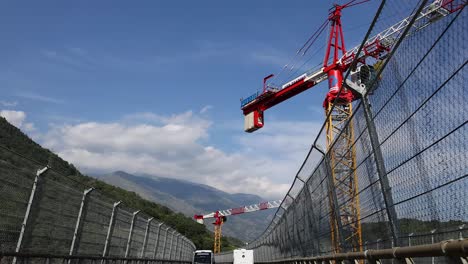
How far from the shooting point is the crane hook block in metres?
45.8

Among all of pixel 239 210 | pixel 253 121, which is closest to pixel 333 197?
pixel 253 121

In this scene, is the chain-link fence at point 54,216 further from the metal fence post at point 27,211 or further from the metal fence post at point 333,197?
the metal fence post at point 333,197

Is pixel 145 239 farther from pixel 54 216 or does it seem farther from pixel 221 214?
pixel 221 214

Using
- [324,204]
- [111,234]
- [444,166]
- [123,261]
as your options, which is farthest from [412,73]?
[123,261]

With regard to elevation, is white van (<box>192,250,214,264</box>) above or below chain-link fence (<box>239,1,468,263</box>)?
above

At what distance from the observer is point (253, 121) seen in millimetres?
46250

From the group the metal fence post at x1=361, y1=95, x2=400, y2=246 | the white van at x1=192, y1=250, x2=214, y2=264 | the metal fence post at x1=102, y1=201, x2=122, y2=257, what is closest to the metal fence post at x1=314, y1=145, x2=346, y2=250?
the metal fence post at x1=361, y1=95, x2=400, y2=246

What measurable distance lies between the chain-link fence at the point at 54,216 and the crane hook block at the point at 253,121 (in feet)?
99.4

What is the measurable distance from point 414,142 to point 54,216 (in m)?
7.91

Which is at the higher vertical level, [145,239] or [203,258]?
[203,258]

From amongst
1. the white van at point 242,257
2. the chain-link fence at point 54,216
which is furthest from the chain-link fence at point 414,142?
the white van at point 242,257

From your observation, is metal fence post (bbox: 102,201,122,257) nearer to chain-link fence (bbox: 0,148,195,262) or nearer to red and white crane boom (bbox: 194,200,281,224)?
chain-link fence (bbox: 0,148,195,262)

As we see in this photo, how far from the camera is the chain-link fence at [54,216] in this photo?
779 cm

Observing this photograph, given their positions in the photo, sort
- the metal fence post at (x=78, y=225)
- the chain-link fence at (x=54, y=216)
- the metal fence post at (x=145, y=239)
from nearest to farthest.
A: the chain-link fence at (x=54, y=216) → the metal fence post at (x=78, y=225) → the metal fence post at (x=145, y=239)
